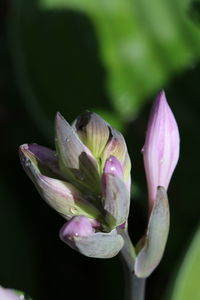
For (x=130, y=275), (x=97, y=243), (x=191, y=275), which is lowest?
(x=191, y=275)

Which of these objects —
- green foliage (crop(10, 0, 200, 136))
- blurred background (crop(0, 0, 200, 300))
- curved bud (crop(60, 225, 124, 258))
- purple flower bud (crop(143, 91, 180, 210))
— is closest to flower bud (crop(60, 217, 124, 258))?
curved bud (crop(60, 225, 124, 258))

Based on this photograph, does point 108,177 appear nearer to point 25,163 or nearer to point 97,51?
point 25,163

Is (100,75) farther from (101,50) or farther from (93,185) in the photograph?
(93,185)

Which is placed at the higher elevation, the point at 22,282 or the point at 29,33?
the point at 29,33

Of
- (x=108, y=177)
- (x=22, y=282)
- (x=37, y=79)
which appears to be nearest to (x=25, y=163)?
(x=108, y=177)

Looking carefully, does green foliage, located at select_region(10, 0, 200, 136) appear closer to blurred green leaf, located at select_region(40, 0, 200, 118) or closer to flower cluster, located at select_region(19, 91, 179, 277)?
blurred green leaf, located at select_region(40, 0, 200, 118)

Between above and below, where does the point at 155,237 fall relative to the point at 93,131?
below

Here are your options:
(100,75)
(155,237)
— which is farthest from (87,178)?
(100,75)
